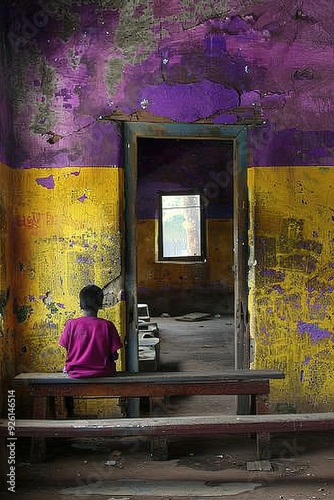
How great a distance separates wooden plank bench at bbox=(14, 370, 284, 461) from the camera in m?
4.18

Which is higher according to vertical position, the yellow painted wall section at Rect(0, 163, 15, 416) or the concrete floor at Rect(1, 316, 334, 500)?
the yellow painted wall section at Rect(0, 163, 15, 416)

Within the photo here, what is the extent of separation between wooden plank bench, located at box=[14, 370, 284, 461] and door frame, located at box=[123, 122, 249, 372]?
25.3 inches

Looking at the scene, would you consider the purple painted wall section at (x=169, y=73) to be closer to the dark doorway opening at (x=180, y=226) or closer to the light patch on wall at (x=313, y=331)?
the light patch on wall at (x=313, y=331)

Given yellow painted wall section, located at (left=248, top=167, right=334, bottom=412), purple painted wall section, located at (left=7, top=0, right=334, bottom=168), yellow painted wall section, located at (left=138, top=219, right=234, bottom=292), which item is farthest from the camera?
yellow painted wall section, located at (left=138, top=219, right=234, bottom=292)

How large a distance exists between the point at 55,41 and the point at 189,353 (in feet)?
15.5

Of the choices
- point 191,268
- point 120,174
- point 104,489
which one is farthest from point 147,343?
point 191,268

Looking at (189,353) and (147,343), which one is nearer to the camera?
(147,343)

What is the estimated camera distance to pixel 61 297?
4840mm

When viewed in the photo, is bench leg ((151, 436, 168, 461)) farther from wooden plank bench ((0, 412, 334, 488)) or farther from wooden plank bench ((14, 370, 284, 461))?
wooden plank bench ((0, 412, 334, 488))

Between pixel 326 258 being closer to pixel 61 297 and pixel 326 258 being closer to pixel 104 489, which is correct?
pixel 61 297

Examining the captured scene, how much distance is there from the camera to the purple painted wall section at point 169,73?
4.81 meters

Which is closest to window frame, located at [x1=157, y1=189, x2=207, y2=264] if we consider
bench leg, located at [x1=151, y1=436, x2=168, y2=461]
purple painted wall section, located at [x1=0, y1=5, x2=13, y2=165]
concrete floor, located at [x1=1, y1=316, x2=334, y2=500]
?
purple painted wall section, located at [x1=0, y1=5, x2=13, y2=165]

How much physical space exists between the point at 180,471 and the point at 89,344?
1088 mm

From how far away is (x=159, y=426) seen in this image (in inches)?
152
